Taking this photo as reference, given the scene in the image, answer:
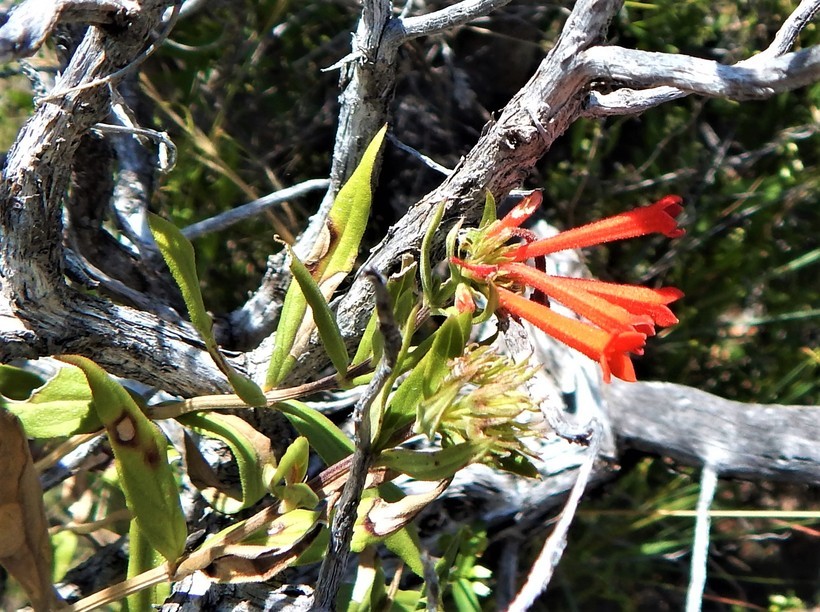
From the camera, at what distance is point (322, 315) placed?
92cm

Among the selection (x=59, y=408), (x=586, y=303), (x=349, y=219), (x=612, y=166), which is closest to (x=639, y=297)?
(x=586, y=303)

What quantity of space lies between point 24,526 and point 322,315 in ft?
1.76

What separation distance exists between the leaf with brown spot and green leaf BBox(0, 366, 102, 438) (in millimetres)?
26

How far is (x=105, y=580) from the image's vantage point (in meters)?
1.42

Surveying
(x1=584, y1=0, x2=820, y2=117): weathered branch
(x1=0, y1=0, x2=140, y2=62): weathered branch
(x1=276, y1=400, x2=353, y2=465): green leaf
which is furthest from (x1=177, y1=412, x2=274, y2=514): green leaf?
(x1=584, y1=0, x2=820, y2=117): weathered branch

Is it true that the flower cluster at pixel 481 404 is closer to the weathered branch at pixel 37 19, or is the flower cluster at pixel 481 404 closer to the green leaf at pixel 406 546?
the green leaf at pixel 406 546

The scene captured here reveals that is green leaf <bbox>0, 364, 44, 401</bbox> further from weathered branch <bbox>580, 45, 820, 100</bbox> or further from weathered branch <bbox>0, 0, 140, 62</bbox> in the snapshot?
weathered branch <bbox>580, 45, 820, 100</bbox>

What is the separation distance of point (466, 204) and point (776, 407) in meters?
0.96

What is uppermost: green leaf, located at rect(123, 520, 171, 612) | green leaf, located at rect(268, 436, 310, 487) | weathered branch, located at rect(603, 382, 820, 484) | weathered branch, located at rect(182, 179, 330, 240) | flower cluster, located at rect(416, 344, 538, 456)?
weathered branch, located at rect(182, 179, 330, 240)

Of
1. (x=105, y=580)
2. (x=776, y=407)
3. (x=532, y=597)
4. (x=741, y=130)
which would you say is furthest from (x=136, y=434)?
(x=741, y=130)

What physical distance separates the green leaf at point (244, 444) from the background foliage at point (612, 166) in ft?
2.57

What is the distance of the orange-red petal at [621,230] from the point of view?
93cm

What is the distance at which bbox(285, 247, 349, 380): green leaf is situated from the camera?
34.3 inches

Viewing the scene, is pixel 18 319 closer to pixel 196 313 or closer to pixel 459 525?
pixel 196 313
